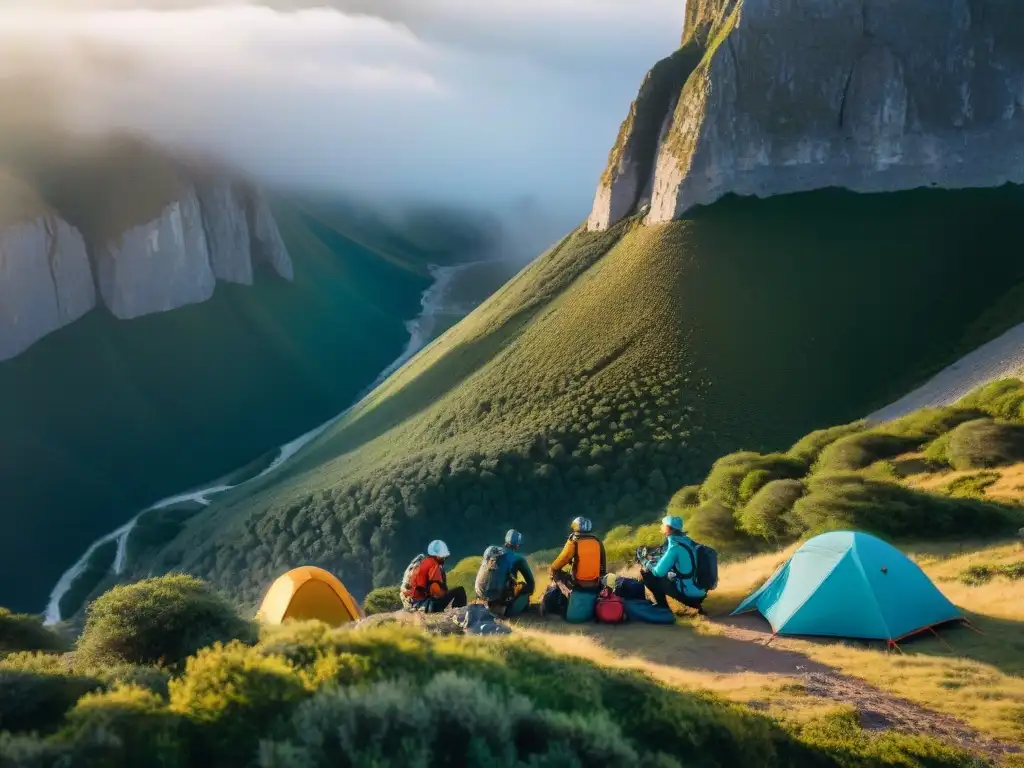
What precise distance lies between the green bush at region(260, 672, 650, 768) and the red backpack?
6.61m

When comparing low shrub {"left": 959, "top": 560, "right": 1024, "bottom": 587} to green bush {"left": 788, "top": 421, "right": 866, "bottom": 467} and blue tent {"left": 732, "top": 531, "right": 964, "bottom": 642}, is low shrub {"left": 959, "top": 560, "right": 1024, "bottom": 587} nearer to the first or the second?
blue tent {"left": 732, "top": 531, "right": 964, "bottom": 642}

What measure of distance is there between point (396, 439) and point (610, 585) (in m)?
38.8

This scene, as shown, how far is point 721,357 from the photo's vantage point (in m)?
42.5

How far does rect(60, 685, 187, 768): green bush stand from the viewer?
5.37 meters

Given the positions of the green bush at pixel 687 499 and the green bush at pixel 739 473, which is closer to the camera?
the green bush at pixel 739 473

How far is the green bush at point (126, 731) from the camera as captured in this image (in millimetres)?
5367

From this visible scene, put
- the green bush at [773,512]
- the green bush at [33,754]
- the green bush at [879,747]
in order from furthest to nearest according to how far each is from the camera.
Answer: the green bush at [773,512]
the green bush at [879,747]
the green bush at [33,754]

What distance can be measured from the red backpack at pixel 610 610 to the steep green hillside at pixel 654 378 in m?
21.5

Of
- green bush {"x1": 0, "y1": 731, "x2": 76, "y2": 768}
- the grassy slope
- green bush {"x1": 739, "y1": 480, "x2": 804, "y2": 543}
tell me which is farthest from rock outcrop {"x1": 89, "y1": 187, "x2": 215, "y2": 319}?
green bush {"x1": 0, "y1": 731, "x2": 76, "y2": 768}

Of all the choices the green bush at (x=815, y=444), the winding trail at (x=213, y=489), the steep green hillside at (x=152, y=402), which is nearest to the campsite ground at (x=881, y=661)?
the green bush at (x=815, y=444)

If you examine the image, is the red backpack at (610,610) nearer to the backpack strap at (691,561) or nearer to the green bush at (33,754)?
the backpack strap at (691,561)

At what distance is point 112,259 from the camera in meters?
83.8

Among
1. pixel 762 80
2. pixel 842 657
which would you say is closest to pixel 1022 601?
pixel 842 657

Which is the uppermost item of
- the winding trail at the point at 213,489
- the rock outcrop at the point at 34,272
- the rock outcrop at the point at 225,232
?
the rock outcrop at the point at 225,232
